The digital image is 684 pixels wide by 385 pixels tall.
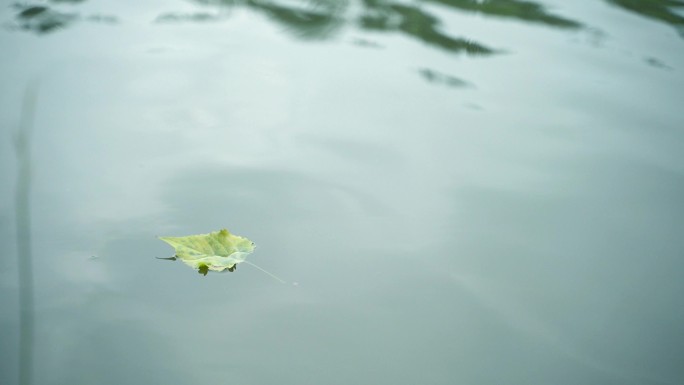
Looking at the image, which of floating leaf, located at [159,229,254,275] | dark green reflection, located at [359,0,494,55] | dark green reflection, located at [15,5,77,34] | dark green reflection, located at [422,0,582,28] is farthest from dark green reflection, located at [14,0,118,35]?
dark green reflection, located at [422,0,582,28]

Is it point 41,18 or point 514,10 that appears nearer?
point 41,18

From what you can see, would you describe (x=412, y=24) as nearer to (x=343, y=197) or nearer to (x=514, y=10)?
(x=514, y=10)

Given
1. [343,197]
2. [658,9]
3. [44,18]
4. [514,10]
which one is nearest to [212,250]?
[343,197]

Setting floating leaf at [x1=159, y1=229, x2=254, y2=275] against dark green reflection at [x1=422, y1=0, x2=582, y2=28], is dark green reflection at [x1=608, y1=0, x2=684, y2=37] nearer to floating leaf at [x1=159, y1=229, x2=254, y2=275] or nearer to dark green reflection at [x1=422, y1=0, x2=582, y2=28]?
dark green reflection at [x1=422, y1=0, x2=582, y2=28]

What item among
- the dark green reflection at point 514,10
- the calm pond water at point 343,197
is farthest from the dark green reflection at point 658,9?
the dark green reflection at point 514,10

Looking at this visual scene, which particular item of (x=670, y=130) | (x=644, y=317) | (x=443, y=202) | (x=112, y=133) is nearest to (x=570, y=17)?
(x=670, y=130)

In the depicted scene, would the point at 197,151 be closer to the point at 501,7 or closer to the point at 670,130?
the point at 670,130
